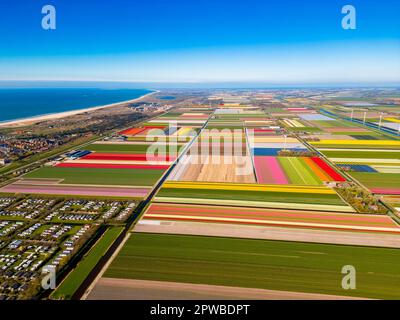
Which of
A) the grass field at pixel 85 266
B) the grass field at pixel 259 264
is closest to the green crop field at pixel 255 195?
the grass field at pixel 259 264

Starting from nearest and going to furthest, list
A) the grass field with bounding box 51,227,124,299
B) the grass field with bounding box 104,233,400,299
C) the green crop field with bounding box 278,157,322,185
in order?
1. the grass field with bounding box 51,227,124,299
2. the grass field with bounding box 104,233,400,299
3. the green crop field with bounding box 278,157,322,185

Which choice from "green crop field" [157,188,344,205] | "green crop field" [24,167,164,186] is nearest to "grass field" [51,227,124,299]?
"green crop field" [157,188,344,205]

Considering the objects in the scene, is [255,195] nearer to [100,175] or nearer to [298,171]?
[298,171]

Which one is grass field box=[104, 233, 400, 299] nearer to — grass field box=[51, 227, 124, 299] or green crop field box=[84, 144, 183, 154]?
grass field box=[51, 227, 124, 299]

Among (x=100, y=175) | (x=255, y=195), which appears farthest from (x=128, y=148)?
(x=255, y=195)

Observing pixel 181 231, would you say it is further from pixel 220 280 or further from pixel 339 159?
pixel 339 159

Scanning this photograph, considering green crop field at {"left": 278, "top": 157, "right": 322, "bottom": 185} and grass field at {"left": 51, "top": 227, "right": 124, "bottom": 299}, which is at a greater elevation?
green crop field at {"left": 278, "top": 157, "right": 322, "bottom": 185}
